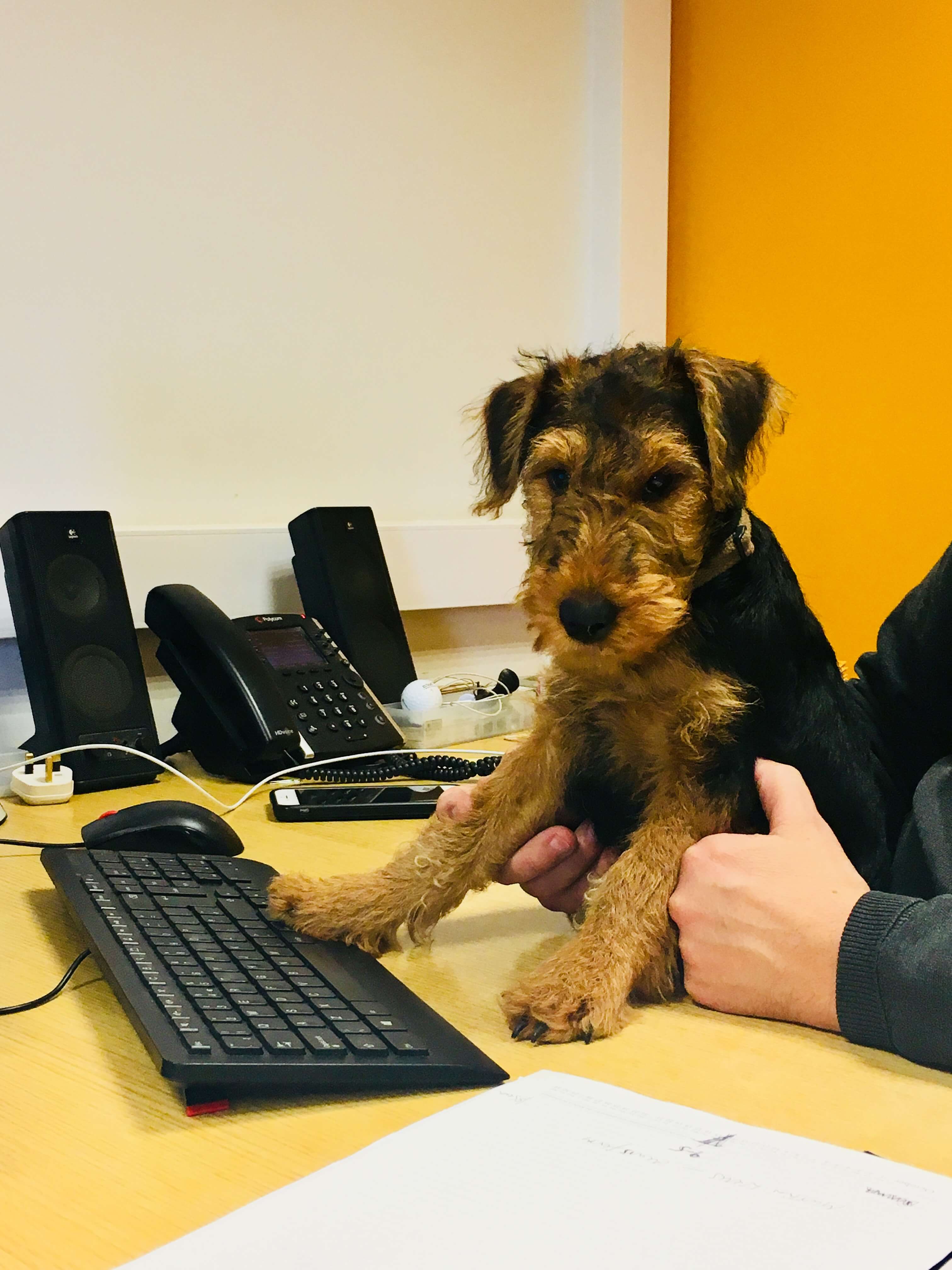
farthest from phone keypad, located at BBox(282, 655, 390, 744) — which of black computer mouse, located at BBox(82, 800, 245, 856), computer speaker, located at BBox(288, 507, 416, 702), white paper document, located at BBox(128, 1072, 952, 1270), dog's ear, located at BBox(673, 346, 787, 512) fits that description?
white paper document, located at BBox(128, 1072, 952, 1270)

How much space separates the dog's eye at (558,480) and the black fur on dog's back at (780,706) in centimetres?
18

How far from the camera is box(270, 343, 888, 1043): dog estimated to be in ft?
2.93

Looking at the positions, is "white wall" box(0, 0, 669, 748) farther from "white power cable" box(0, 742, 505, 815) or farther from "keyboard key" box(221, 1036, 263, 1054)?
"keyboard key" box(221, 1036, 263, 1054)

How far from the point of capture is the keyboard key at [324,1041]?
0.62 metres

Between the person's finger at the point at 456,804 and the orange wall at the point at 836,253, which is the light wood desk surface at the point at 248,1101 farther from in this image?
the orange wall at the point at 836,253

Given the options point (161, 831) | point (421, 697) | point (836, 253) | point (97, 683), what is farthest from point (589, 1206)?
point (836, 253)

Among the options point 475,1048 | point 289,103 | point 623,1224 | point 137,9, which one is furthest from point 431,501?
point 623,1224

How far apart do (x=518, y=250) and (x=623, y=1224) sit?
2.16 m

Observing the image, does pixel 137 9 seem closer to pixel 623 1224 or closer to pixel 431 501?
pixel 431 501

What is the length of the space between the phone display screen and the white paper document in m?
1.15

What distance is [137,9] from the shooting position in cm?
168

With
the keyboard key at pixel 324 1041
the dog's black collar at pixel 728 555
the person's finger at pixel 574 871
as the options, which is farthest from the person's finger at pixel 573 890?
the keyboard key at pixel 324 1041

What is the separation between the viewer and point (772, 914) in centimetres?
77

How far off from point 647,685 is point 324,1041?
1.46ft
